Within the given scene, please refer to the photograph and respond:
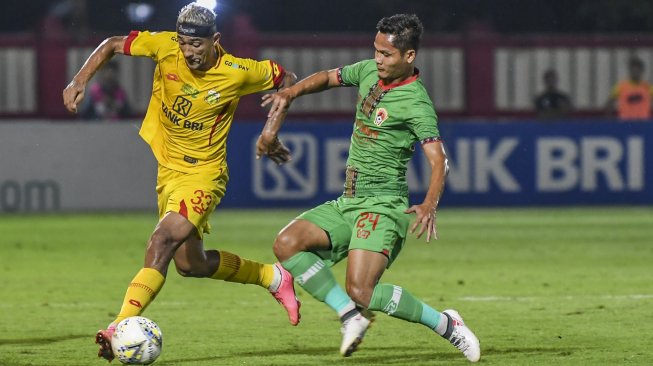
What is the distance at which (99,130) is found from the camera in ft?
64.6

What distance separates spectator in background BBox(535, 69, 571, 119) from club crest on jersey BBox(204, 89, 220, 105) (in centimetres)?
1362

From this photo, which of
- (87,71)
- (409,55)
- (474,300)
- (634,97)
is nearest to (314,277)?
(409,55)

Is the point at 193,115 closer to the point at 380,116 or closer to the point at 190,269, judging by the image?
the point at 190,269

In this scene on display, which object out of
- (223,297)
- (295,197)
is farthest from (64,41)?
(223,297)

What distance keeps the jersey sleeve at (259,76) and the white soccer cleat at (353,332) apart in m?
1.74

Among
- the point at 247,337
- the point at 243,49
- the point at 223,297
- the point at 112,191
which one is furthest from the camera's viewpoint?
the point at 243,49

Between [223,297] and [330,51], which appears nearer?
[223,297]

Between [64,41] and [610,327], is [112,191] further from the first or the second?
[610,327]

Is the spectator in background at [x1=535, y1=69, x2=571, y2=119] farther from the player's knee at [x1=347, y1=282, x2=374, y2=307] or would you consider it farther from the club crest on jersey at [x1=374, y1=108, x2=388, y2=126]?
the player's knee at [x1=347, y1=282, x2=374, y2=307]

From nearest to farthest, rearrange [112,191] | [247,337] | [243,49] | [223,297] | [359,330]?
[359,330] < [247,337] < [223,297] < [112,191] < [243,49]

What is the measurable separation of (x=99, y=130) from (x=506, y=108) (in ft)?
28.4

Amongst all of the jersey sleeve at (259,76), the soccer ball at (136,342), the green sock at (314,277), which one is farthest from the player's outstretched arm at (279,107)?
the soccer ball at (136,342)

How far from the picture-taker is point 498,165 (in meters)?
19.9

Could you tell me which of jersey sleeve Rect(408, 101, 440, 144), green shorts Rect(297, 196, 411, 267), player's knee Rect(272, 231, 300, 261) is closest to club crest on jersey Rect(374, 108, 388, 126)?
jersey sleeve Rect(408, 101, 440, 144)
